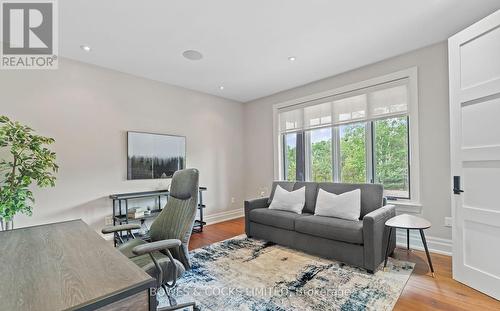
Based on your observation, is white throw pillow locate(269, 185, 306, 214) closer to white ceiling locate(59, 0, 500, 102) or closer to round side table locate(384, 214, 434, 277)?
round side table locate(384, 214, 434, 277)

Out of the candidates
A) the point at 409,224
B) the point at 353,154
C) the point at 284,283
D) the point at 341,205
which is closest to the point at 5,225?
the point at 284,283

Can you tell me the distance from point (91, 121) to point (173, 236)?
8.47 ft

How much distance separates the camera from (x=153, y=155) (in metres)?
3.97

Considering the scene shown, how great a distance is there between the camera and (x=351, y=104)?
12.5 feet

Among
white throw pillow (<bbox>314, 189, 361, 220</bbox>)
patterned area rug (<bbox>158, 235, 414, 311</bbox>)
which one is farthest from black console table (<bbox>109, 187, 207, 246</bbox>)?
white throw pillow (<bbox>314, 189, 361, 220</bbox>)

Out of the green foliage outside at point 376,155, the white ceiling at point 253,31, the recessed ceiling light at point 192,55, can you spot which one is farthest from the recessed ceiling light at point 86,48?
the green foliage outside at point 376,155

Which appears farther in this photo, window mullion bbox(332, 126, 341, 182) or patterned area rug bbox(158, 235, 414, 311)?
window mullion bbox(332, 126, 341, 182)

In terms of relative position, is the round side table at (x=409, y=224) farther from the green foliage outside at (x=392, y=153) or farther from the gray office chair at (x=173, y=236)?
the gray office chair at (x=173, y=236)

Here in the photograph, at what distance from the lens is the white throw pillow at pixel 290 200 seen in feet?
11.3

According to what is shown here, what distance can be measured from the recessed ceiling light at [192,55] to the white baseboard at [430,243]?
3.72 meters

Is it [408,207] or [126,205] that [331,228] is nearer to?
[408,207]

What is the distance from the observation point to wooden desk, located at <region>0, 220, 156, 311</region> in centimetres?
80

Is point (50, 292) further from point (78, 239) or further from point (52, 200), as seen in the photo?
point (52, 200)

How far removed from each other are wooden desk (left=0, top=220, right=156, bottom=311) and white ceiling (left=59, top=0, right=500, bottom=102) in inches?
Result: 83.8
